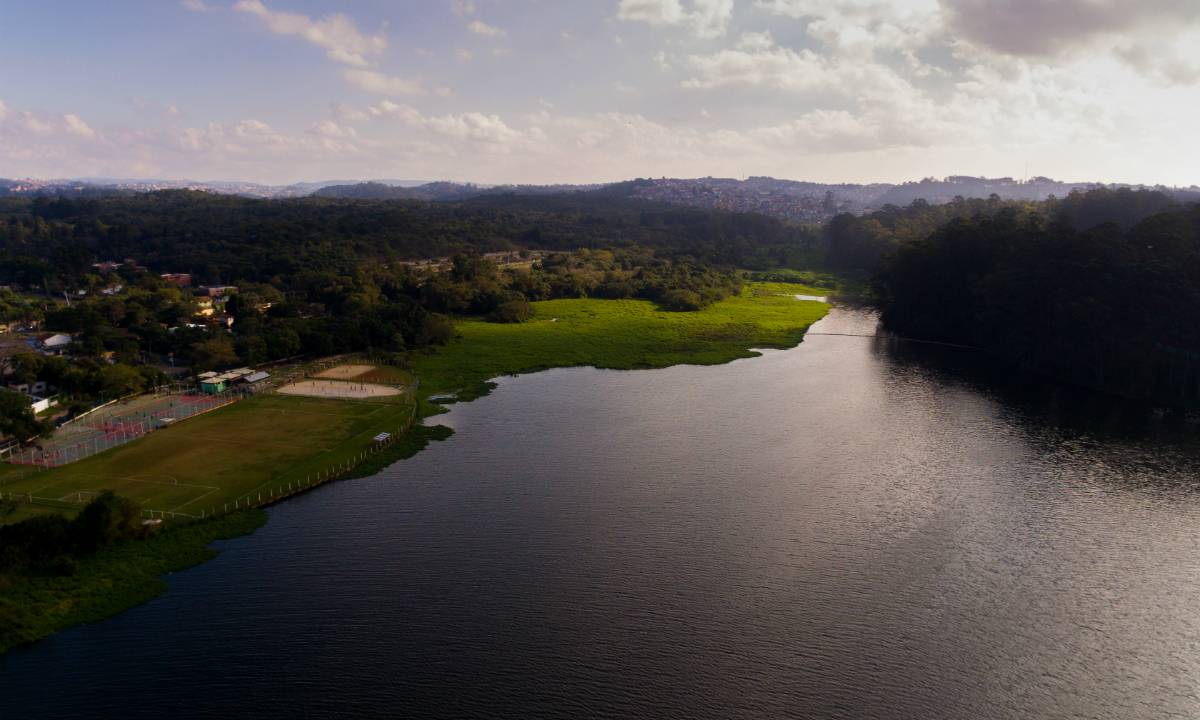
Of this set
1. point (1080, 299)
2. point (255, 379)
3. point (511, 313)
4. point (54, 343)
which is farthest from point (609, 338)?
point (54, 343)

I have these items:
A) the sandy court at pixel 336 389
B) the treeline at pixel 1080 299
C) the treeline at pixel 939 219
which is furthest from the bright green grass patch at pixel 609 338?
the treeline at pixel 939 219

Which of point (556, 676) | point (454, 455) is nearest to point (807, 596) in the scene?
point (556, 676)

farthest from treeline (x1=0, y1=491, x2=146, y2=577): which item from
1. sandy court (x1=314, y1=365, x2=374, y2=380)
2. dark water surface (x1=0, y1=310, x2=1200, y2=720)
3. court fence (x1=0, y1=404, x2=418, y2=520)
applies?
sandy court (x1=314, y1=365, x2=374, y2=380)

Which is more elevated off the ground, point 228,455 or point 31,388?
point 31,388

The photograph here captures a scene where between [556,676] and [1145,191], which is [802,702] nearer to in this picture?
[556,676]

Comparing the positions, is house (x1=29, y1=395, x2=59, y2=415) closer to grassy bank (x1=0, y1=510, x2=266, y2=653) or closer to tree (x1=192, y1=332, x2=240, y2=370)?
A: tree (x1=192, y1=332, x2=240, y2=370)

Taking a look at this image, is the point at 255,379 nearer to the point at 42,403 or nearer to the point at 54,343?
the point at 42,403
